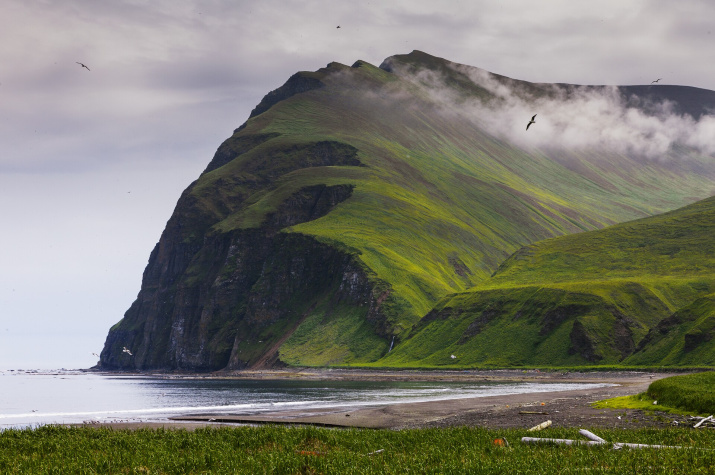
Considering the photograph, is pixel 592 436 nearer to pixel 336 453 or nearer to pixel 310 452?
pixel 336 453

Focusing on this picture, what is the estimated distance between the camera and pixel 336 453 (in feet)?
130

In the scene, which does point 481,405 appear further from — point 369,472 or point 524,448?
point 369,472

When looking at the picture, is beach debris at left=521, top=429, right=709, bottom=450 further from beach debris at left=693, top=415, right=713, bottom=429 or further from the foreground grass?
beach debris at left=693, top=415, right=713, bottom=429

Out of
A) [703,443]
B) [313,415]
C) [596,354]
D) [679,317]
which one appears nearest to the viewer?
[703,443]

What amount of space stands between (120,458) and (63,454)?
5.30 meters

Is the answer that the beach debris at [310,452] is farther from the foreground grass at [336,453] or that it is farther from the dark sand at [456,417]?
the dark sand at [456,417]

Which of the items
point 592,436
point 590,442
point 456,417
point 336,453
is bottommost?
point 456,417

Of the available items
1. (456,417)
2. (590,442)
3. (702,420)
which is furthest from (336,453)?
(456,417)

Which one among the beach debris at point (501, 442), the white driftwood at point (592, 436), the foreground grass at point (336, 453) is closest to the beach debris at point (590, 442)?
the white driftwood at point (592, 436)

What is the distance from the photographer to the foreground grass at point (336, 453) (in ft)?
110

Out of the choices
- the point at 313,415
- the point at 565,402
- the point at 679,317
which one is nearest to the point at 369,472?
the point at 313,415

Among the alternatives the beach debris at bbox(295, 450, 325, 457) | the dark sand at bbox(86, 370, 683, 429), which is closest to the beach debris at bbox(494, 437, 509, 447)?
the beach debris at bbox(295, 450, 325, 457)

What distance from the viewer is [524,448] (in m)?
40.0

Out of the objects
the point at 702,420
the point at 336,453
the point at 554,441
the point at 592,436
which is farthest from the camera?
the point at 702,420
